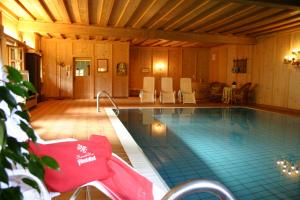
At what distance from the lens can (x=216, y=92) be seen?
1277cm

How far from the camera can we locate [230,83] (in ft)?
43.7

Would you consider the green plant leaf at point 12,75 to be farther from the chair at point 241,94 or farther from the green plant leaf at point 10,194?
the chair at point 241,94

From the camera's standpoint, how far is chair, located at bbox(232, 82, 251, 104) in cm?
1151

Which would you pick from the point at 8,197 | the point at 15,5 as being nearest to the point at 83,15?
the point at 15,5

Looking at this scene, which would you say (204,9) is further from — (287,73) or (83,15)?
(287,73)

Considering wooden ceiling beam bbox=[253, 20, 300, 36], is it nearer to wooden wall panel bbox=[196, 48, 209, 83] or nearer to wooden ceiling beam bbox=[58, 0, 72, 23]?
wooden wall panel bbox=[196, 48, 209, 83]

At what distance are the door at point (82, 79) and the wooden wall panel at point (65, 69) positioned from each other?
0.31 m

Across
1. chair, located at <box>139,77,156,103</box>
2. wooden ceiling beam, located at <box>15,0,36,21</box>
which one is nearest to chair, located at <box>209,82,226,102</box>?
chair, located at <box>139,77,156,103</box>

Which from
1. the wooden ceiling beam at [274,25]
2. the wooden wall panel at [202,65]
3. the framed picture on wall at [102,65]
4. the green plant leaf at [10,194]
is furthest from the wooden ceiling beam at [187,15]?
the green plant leaf at [10,194]

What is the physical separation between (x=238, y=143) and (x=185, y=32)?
600 cm

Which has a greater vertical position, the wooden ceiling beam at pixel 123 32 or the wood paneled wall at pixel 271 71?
the wooden ceiling beam at pixel 123 32

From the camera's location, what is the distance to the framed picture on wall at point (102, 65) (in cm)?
1297

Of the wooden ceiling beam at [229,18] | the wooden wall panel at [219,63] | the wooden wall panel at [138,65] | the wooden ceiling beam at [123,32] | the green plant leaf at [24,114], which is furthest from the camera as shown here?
the wooden wall panel at [138,65]

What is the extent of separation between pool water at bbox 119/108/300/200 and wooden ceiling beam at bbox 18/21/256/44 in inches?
118
